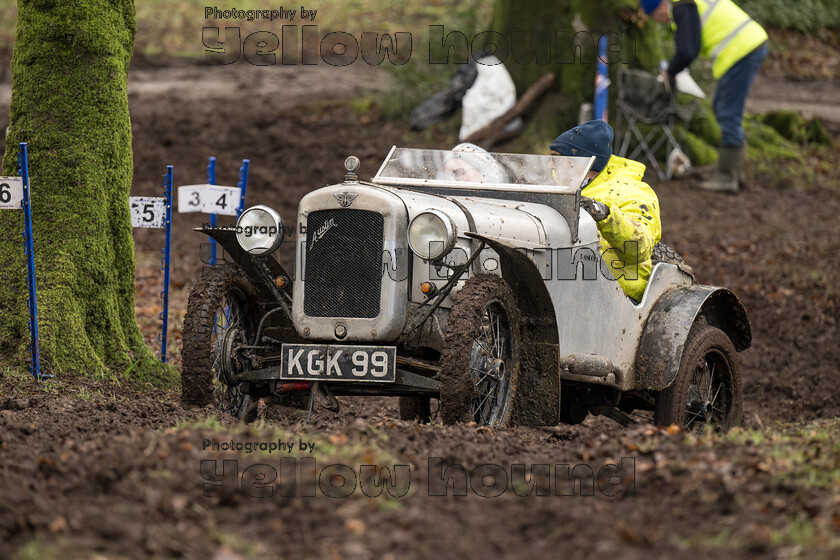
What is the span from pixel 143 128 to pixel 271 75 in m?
4.60

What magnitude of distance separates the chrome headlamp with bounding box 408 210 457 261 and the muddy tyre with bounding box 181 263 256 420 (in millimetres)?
1131

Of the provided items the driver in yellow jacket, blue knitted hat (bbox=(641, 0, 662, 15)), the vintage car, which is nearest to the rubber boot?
blue knitted hat (bbox=(641, 0, 662, 15))

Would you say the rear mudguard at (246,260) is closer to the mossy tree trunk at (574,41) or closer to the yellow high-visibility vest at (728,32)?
the yellow high-visibility vest at (728,32)

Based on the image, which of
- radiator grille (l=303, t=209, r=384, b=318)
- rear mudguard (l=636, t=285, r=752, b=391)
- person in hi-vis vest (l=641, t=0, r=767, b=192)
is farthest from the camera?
person in hi-vis vest (l=641, t=0, r=767, b=192)

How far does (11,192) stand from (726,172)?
30.5 feet

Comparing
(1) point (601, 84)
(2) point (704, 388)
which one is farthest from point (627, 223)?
(1) point (601, 84)

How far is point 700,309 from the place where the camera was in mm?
6473

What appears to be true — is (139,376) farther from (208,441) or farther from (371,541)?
(371,541)

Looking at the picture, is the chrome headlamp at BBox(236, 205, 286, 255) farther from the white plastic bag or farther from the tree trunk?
the white plastic bag

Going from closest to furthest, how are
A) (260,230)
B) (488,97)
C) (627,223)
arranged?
(260,230), (627,223), (488,97)

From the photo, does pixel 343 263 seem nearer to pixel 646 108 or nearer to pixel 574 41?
pixel 646 108

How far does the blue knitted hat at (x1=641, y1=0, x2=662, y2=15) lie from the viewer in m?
12.2

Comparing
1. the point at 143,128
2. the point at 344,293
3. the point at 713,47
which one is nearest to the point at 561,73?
the point at 713,47

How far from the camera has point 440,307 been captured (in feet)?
17.5
